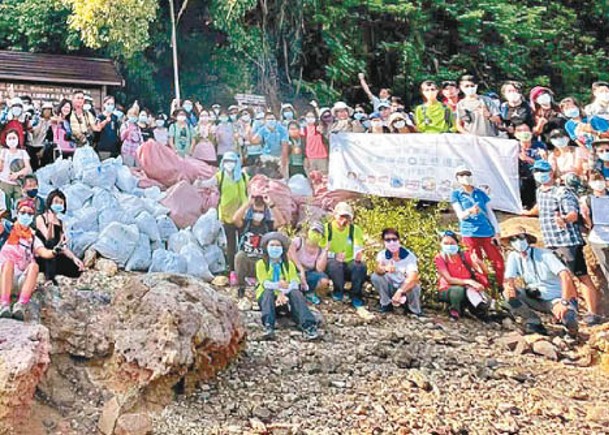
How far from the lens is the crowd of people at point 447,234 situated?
259 inches

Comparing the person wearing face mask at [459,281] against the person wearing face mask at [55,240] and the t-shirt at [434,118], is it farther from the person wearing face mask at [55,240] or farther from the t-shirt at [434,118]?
the person wearing face mask at [55,240]

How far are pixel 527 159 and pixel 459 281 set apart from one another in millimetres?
2482

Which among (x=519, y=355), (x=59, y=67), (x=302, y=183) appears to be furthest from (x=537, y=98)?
(x=59, y=67)

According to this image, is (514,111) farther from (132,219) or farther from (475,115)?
(132,219)

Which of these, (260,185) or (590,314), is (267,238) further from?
(590,314)

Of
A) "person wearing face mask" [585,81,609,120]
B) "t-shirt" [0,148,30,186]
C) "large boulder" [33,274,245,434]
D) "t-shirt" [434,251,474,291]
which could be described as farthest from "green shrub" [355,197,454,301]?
"t-shirt" [0,148,30,186]

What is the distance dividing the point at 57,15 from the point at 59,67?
346 cm

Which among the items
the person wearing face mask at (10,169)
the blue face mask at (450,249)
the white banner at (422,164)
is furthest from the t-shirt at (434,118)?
the person wearing face mask at (10,169)

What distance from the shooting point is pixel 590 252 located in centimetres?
787

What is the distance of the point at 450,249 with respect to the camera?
23.9 ft

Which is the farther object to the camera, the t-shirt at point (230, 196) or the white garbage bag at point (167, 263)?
the t-shirt at point (230, 196)

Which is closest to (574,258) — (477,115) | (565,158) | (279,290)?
(565,158)

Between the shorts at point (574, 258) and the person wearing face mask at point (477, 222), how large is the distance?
2.31 ft

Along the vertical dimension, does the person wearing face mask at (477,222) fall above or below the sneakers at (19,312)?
above
